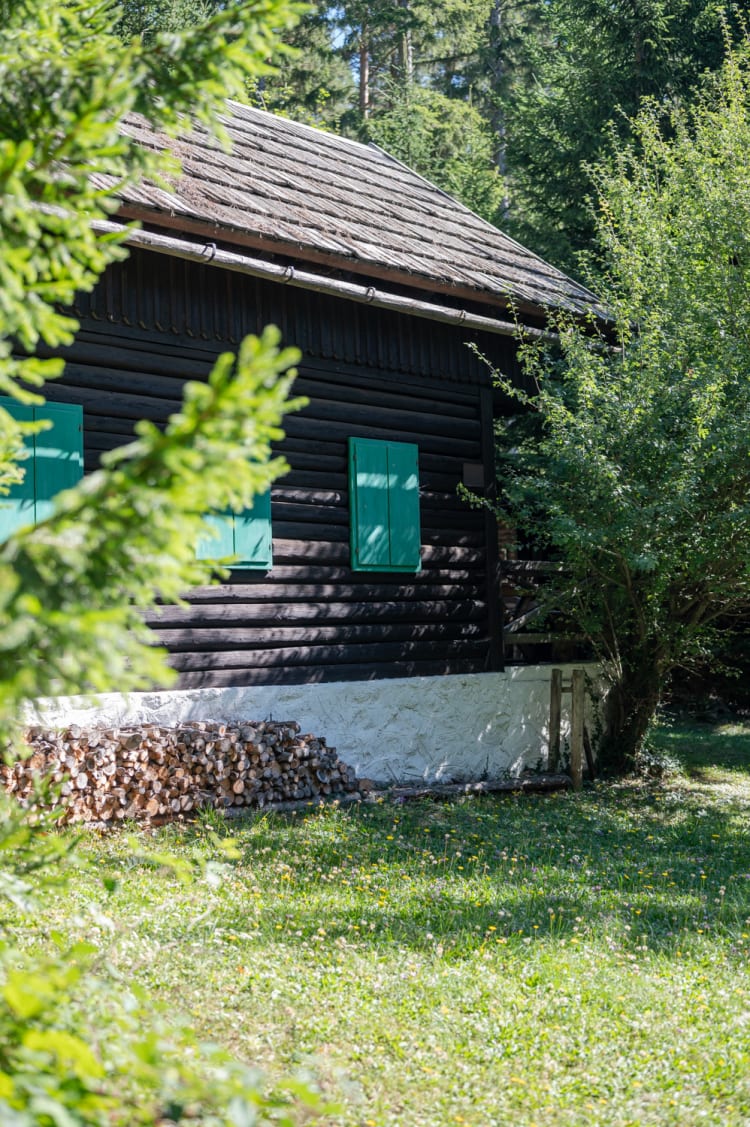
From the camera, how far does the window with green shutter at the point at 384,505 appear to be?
9656mm

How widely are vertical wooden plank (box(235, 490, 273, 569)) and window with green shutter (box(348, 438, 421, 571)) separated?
99 cm

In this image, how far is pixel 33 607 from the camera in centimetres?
195

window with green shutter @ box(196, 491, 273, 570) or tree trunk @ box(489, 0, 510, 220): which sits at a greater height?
tree trunk @ box(489, 0, 510, 220)

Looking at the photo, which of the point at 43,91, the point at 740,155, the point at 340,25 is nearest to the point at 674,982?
the point at 43,91

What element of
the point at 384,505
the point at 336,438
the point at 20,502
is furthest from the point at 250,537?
the point at 20,502

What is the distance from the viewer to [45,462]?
292 inches

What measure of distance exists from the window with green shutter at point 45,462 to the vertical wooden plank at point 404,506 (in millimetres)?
3195

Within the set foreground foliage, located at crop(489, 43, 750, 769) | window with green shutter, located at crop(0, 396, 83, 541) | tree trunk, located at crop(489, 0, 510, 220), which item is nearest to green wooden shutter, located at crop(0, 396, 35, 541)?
window with green shutter, located at crop(0, 396, 83, 541)

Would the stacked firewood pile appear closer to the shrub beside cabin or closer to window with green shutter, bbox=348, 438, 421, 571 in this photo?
the shrub beside cabin

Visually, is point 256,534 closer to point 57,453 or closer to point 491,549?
point 57,453

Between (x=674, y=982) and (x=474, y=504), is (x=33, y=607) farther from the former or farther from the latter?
(x=474, y=504)

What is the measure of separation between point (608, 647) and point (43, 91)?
8.80 metres

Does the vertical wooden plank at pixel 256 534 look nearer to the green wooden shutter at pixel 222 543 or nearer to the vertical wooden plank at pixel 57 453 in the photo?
the green wooden shutter at pixel 222 543

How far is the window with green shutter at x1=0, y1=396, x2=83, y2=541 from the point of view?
285 inches
